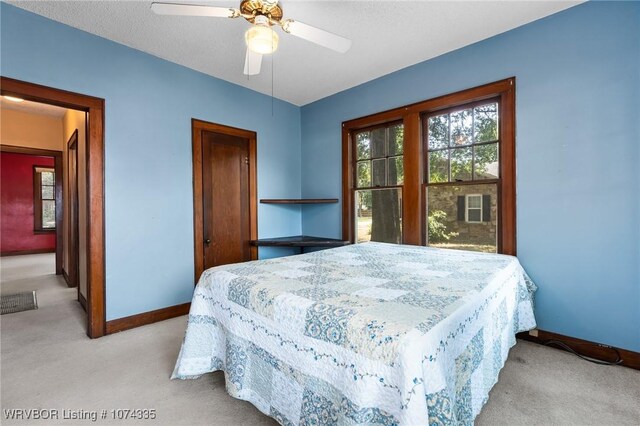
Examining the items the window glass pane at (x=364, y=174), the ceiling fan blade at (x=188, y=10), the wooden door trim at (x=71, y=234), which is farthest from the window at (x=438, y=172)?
the wooden door trim at (x=71, y=234)

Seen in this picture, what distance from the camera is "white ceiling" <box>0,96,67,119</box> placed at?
13.6ft

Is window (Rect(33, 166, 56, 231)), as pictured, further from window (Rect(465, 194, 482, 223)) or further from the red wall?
window (Rect(465, 194, 482, 223))

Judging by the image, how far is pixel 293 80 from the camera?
12.0 feet

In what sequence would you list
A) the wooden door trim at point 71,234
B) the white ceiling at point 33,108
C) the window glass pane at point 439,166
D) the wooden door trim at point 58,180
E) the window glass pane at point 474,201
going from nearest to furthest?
the window glass pane at point 474,201, the window glass pane at point 439,166, the wooden door trim at point 71,234, the white ceiling at point 33,108, the wooden door trim at point 58,180

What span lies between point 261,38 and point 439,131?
217 cm

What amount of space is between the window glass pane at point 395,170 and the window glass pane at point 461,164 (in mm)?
575

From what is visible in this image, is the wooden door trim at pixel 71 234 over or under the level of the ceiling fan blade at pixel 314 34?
under

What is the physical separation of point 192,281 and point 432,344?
3.01 m

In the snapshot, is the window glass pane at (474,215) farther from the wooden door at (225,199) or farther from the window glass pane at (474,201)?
the wooden door at (225,199)

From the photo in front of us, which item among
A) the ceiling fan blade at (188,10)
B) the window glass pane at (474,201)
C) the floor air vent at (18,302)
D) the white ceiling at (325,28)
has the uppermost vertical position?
the white ceiling at (325,28)

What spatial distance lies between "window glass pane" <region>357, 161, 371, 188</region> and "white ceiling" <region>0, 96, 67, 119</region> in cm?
443

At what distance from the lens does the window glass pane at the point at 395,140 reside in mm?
3490

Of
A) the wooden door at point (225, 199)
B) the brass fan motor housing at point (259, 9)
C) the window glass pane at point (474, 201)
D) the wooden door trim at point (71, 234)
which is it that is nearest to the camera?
the brass fan motor housing at point (259, 9)

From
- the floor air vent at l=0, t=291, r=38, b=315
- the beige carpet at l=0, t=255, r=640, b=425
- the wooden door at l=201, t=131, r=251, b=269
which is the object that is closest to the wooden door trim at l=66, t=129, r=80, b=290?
the floor air vent at l=0, t=291, r=38, b=315
